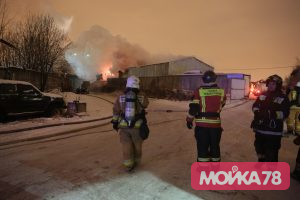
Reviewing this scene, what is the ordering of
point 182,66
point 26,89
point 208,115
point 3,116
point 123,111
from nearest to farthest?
point 208,115 → point 123,111 → point 3,116 → point 26,89 → point 182,66

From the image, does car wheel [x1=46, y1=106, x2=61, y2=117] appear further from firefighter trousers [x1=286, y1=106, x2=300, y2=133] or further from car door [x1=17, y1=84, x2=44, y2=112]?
firefighter trousers [x1=286, y1=106, x2=300, y2=133]

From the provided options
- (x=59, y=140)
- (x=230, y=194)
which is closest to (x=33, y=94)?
(x=59, y=140)

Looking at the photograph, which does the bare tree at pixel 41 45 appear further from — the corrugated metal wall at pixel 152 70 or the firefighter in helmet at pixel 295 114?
the corrugated metal wall at pixel 152 70

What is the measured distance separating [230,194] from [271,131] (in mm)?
1348

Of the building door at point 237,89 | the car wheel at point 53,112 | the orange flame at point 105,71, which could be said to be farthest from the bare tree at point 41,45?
the orange flame at point 105,71

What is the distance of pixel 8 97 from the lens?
35.6ft

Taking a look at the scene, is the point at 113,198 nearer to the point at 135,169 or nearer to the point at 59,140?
the point at 135,169

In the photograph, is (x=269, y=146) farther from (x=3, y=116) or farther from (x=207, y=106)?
(x=3, y=116)

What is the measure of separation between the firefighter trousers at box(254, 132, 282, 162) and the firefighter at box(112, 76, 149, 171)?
2.18m

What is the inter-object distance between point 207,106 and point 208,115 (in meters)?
0.16

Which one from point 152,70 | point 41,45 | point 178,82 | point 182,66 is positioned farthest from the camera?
point 152,70

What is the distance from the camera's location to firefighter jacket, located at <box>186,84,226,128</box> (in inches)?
182

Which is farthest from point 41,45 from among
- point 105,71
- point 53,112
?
point 105,71

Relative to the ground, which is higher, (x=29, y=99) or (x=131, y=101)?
(x=131, y=101)
